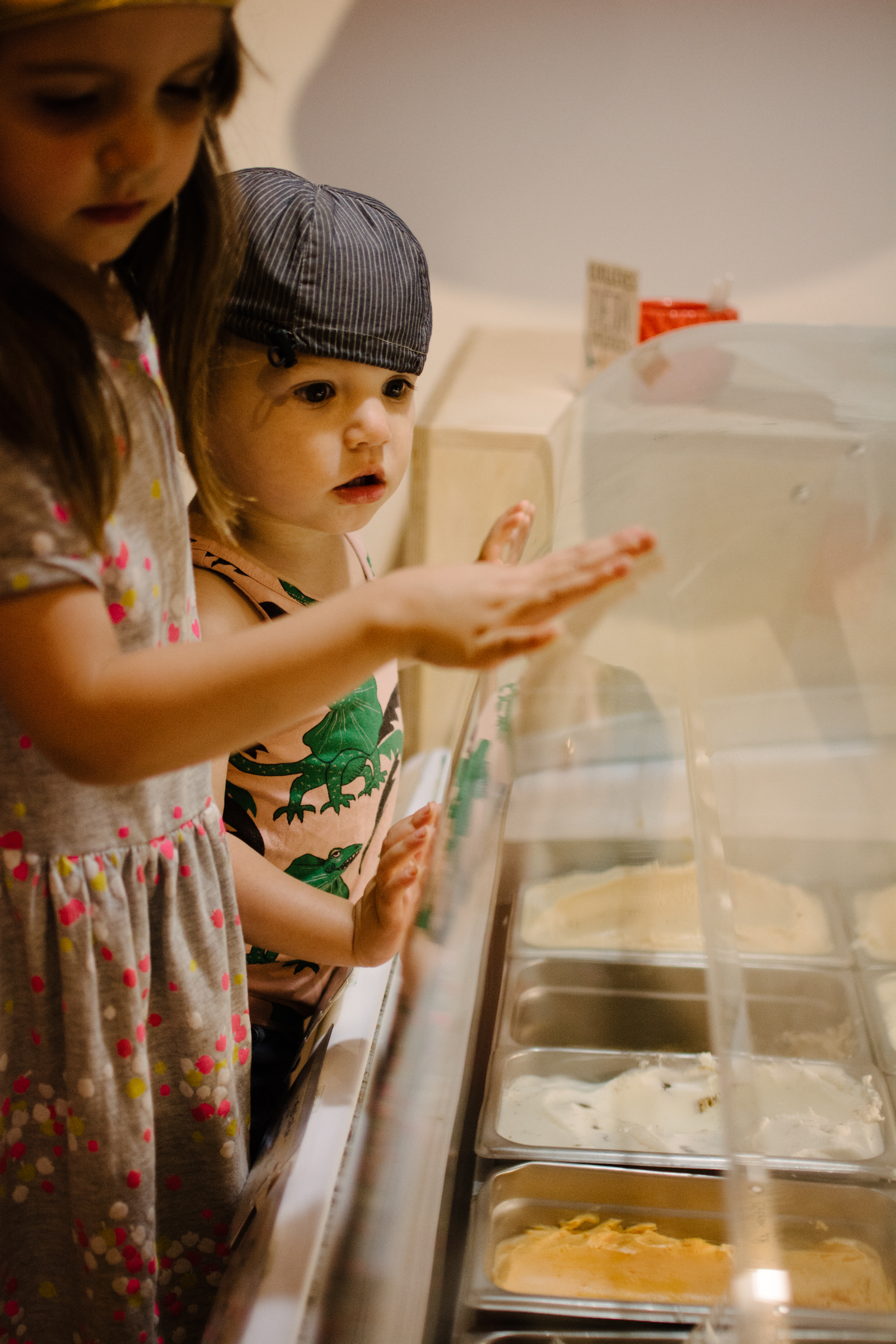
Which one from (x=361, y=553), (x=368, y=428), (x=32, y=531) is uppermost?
(x=361, y=553)

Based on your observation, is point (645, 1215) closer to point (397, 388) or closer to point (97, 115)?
point (397, 388)

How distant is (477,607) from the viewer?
53 cm

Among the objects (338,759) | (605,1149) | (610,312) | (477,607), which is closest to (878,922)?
(605,1149)

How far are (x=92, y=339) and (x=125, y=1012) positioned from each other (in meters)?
0.44

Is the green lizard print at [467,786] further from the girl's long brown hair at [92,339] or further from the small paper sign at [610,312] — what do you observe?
the small paper sign at [610,312]

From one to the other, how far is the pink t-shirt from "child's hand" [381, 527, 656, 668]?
415 mm

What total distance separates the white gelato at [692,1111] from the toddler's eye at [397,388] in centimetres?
64

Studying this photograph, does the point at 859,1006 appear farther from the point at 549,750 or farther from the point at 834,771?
the point at 549,750

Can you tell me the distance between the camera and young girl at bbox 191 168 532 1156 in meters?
0.84

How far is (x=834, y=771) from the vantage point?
4.23 ft

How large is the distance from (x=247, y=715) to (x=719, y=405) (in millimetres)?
884

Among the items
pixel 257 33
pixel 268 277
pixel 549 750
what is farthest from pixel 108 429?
pixel 257 33

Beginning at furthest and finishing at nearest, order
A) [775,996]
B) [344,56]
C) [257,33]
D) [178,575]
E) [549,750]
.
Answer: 1. [344,56]
2. [257,33]
3. [549,750]
4. [775,996]
5. [178,575]

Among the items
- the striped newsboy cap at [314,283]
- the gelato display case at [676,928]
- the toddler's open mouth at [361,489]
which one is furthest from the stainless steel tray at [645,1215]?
the striped newsboy cap at [314,283]
